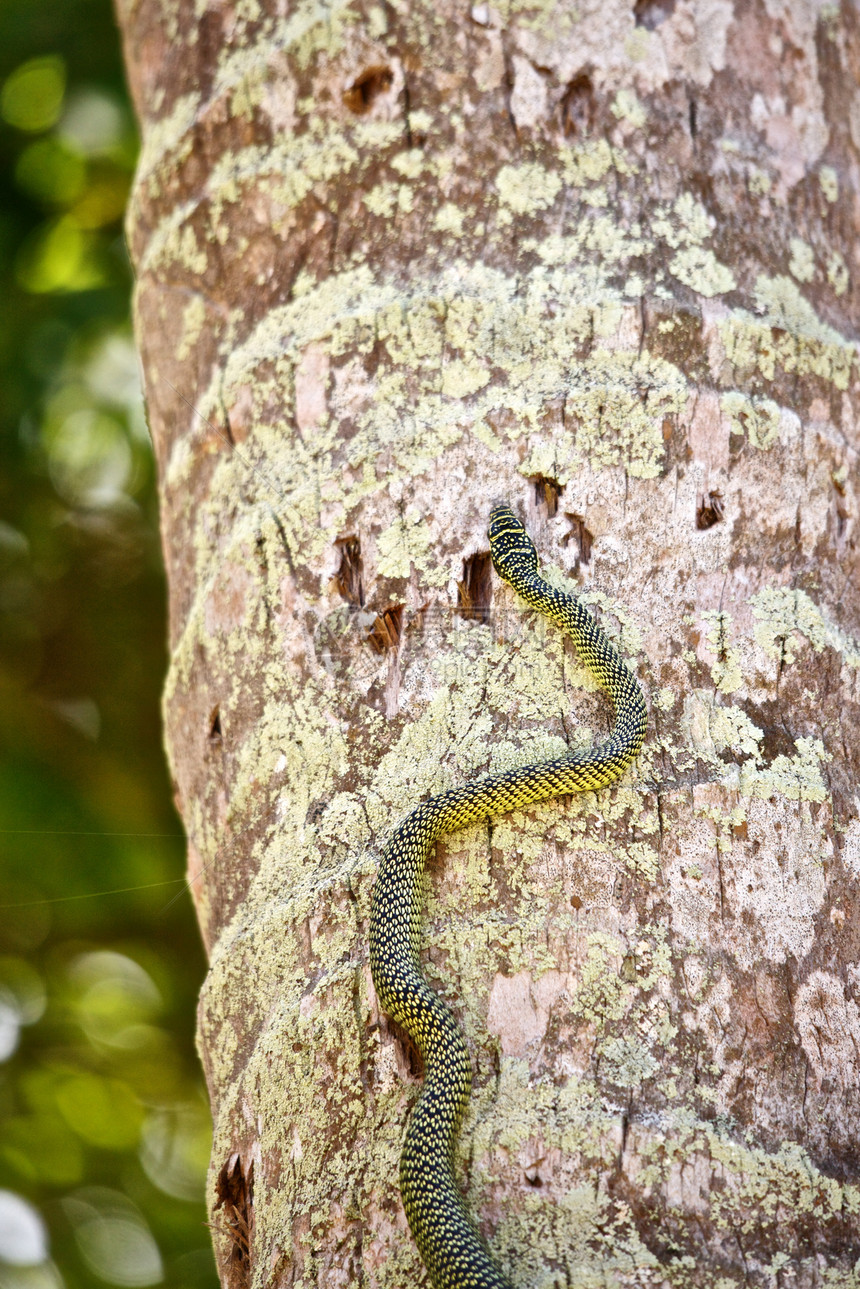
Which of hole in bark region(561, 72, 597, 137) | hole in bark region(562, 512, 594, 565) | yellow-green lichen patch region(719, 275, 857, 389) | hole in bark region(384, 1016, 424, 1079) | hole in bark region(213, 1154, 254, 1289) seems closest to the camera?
hole in bark region(384, 1016, 424, 1079)

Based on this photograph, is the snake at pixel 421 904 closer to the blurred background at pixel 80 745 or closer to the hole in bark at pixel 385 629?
the hole in bark at pixel 385 629

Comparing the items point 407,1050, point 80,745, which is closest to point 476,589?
point 407,1050

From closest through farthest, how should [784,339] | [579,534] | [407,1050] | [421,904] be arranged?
[407,1050] → [421,904] → [579,534] → [784,339]

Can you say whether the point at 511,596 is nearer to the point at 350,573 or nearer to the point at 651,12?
the point at 350,573

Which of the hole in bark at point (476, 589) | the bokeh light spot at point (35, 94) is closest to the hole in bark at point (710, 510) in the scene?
the hole in bark at point (476, 589)

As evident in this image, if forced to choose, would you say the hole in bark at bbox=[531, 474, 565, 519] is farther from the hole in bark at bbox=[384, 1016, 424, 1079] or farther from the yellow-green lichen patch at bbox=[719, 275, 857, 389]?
the hole in bark at bbox=[384, 1016, 424, 1079]

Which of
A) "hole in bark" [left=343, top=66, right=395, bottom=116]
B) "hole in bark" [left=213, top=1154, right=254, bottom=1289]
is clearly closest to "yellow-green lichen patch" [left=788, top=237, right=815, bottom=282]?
"hole in bark" [left=343, top=66, right=395, bottom=116]

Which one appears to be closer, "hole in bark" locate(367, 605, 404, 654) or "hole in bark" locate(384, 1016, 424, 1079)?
"hole in bark" locate(384, 1016, 424, 1079)
